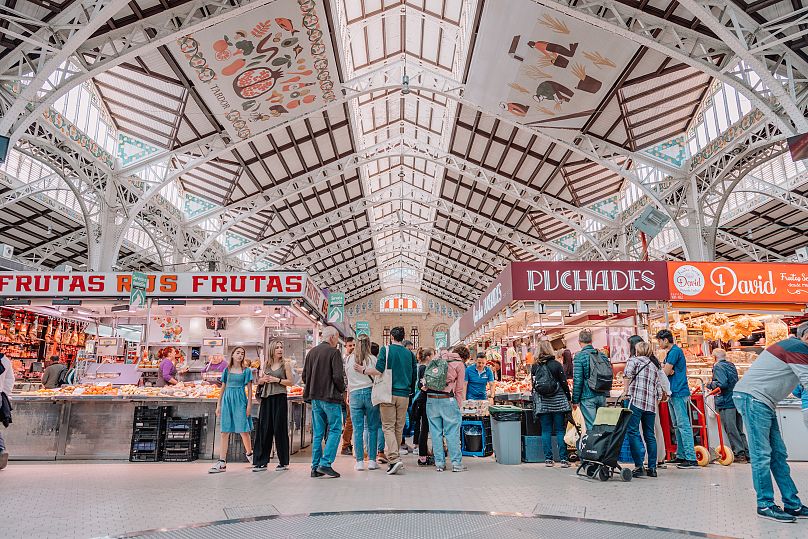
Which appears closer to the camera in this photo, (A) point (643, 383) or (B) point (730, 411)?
(A) point (643, 383)

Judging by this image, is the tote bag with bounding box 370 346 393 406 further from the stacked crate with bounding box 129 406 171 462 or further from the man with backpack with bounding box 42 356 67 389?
the man with backpack with bounding box 42 356 67 389

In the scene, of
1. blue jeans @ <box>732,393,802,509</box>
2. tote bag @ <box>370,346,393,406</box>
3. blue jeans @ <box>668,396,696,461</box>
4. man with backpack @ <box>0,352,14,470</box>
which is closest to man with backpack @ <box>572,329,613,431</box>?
blue jeans @ <box>668,396,696,461</box>

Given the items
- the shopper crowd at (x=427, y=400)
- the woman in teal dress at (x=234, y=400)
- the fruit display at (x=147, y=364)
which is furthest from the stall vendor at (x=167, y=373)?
the woman in teal dress at (x=234, y=400)

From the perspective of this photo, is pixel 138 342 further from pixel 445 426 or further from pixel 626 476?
pixel 626 476

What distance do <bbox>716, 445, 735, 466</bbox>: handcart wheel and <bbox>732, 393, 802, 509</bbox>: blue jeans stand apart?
333 centimetres

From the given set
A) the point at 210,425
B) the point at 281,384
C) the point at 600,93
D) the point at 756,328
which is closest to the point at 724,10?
the point at 600,93

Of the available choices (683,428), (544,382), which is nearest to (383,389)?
(544,382)

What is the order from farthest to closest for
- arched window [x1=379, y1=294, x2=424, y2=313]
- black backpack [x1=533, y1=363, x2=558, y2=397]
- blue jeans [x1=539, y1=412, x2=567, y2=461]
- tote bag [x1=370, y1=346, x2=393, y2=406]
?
arched window [x1=379, y1=294, x2=424, y2=313], blue jeans [x1=539, y1=412, x2=567, y2=461], black backpack [x1=533, y1=363, x2=558, y2=397], tote bag [x1=370, y1=346, x2=393, y2=406]

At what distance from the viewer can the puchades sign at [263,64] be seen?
10.2m

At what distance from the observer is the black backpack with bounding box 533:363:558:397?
6395mm

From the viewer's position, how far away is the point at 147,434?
701cm

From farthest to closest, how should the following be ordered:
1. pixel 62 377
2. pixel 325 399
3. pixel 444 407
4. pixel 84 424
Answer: pixel 62 377, pixel 84 424, pixel 444 407, pixel 325 399

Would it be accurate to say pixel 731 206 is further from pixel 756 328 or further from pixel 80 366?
pixel 80 366

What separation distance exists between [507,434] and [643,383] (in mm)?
1911
